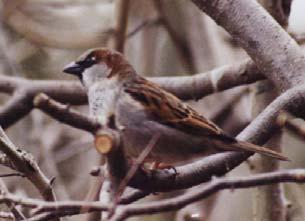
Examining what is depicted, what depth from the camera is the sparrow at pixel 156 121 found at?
2.35 m

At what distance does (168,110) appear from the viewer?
2453 mm

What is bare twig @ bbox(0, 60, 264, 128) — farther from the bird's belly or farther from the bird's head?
the bird's belly

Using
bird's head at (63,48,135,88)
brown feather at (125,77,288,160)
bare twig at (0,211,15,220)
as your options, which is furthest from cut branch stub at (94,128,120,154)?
bird's head at (63,48,135,88)

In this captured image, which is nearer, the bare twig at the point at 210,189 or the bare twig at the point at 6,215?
the bare twig at the point at 210,189

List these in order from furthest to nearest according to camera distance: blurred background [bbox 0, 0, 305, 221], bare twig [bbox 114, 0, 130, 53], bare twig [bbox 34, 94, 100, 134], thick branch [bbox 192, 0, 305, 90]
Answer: blurred background [bbox 0, 0, 305, 221], bare twig [bbox 114, 0, 130, 53], thick branch [bbox 192, 0, 305, 90], bare twig [bbox 34, 94, 100, 134]

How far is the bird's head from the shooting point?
2627 mm

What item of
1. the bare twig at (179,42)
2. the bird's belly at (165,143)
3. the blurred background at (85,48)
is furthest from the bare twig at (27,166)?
the bare twig at (179,42)

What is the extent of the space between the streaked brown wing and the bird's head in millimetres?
93

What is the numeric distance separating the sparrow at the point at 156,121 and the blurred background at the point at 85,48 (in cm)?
135

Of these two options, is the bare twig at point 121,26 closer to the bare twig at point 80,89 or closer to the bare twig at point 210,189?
the bare twig at point 80,89

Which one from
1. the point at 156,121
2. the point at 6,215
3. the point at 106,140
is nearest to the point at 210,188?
the point at 106,140

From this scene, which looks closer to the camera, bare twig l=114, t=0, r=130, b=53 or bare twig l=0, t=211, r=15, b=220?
bare twig l=0, t=211, r=15, b=220

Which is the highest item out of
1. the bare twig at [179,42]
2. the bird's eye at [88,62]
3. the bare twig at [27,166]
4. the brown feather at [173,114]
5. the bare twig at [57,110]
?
the bare twig at [179,42]

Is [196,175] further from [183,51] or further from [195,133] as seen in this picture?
[183,51]
